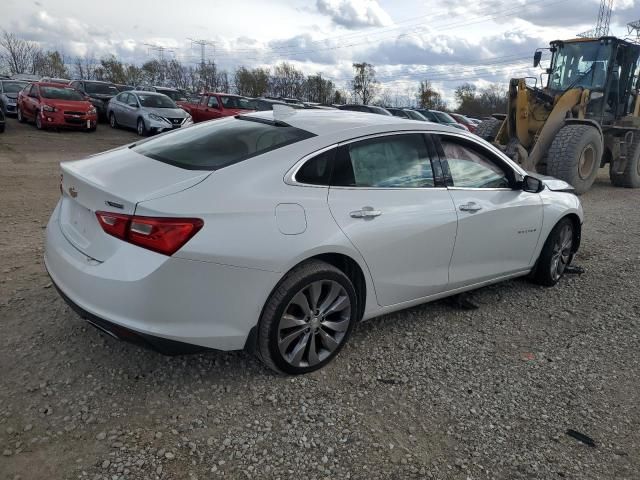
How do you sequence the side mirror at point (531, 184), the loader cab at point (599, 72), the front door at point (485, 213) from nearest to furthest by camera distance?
the front door at point (485, 213) → the side mirror at point (531, 184) → the loader cab at point (599, 72)

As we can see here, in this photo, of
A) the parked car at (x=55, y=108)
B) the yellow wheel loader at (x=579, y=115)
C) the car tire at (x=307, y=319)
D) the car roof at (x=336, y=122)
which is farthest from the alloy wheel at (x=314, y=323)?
the parked car at (x=55, y=108)

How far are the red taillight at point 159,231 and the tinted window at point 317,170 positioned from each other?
745mm

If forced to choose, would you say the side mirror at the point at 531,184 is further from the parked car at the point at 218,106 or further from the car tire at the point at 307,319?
the parked car at the point at 218,106

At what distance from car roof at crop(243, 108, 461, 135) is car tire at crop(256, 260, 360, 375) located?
939mm

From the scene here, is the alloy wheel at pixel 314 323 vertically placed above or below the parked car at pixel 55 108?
below

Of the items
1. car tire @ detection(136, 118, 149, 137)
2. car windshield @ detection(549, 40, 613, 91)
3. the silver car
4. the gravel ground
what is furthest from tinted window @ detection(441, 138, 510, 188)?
car tire @ detection(136, 118, 149, 137)

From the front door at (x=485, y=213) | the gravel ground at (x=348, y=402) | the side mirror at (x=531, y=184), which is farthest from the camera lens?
the side mirror at (x=531, y=184)

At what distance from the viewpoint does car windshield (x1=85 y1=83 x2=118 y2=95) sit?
2289 cm

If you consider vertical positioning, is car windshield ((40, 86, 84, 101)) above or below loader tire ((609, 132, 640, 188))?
above

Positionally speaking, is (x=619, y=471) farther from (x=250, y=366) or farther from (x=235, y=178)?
(x=235, y=178)

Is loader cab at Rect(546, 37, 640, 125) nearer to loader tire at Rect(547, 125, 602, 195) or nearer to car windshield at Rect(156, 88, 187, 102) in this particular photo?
loader tire at Rect(547, 125, 602, 195)

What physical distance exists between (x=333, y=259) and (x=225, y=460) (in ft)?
4.39

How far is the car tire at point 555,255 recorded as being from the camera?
4898 mm

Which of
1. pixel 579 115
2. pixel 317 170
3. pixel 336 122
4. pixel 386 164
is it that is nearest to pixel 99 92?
pixel 579 115
